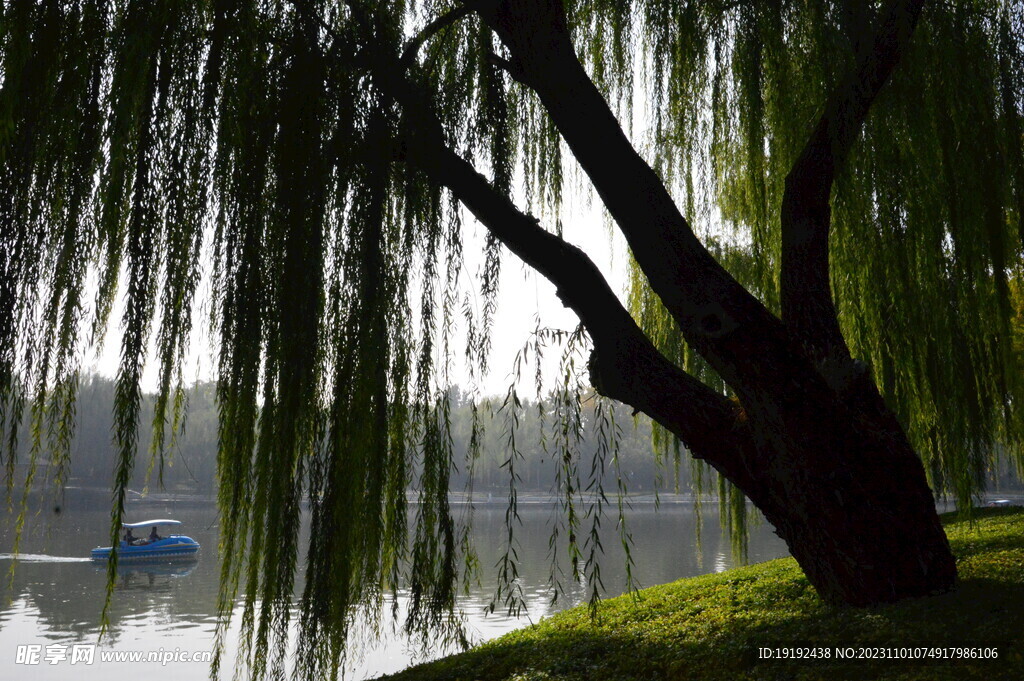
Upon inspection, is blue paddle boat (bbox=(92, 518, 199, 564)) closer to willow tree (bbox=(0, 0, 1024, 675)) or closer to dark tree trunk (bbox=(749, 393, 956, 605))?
willow tree (bbox=(0, 0, 1024, 675))

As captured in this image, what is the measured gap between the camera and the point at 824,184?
9.11ft

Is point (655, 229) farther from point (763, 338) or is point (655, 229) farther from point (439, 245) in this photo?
point (439, 245)

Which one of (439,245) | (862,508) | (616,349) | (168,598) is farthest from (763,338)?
(168,598)

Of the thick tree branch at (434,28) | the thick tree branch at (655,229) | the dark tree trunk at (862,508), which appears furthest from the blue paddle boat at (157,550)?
the dark tree trunk at (862,508)

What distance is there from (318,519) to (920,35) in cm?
310

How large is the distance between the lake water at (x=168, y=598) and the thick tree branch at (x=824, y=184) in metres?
1.23

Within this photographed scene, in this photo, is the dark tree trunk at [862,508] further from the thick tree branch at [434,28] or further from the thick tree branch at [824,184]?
the thick tree branch at [434,28]

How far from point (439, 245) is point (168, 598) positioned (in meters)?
12.2

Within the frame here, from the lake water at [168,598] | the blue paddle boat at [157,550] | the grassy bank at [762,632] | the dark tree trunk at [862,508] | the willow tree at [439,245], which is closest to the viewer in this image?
the willow tree at [439,245]

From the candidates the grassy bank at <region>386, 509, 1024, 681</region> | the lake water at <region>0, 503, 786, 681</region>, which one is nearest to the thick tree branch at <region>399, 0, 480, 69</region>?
the lake water at <region>0, 503, 786, 681</region>

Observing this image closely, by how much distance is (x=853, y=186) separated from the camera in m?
2.94

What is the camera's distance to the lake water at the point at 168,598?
24.6 feet

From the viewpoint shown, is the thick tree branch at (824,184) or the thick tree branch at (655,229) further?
the thick tree branch at (824,184)

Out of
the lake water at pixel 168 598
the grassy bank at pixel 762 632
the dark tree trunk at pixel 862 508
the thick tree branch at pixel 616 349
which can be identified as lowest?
the lake water at pixel 168 598
